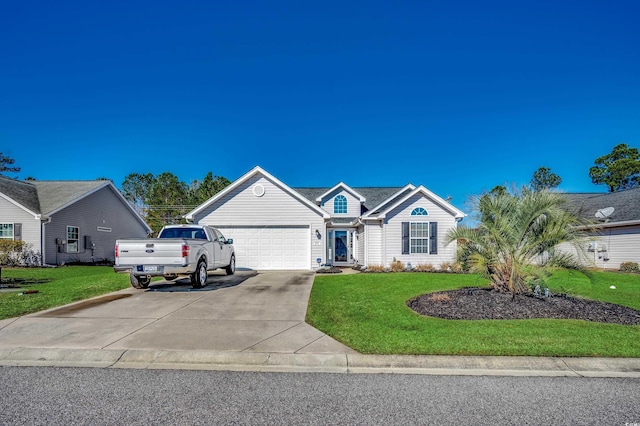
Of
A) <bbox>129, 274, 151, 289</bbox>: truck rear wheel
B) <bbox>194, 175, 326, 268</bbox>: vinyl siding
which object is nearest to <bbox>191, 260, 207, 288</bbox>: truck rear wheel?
<bbox>129, 274, 151, 289</bbox>: truck rear wheel

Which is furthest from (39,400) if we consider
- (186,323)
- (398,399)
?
(398,399)

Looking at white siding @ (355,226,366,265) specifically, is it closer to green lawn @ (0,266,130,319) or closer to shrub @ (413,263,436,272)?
shrub @ (413,263,436,272)

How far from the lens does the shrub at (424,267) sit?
18.1 meters

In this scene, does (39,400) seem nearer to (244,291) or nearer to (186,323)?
(186,323)

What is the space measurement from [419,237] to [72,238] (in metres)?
21.1

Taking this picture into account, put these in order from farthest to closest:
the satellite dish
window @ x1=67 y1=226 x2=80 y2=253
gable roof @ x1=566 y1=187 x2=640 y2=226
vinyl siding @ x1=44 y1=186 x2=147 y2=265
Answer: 1. window @ x1=67 y1=226 x2=80 y2=253
2. vinyl siding @ x1=44 y1=186 x2=147 y2=265
3. the satellite dish
4. gable roof @ x1=566 y1=187 x2=640 y2=226

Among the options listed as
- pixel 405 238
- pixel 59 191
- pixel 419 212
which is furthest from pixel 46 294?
pixel 59 191

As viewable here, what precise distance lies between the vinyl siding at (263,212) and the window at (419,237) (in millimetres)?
4206

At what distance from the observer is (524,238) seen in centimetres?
909

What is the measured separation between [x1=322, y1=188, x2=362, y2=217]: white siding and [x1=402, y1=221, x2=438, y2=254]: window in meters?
5.57

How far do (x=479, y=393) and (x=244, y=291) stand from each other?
8.09m

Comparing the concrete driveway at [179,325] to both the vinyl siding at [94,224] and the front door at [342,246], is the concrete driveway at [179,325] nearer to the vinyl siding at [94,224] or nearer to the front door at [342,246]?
the front door at [342,246]

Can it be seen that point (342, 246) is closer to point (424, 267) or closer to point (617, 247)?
point (424, 267)

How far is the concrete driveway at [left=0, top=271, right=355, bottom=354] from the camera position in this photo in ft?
19.1
